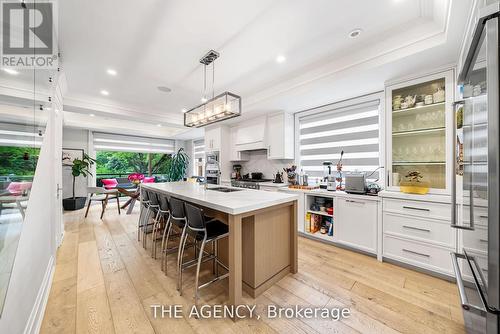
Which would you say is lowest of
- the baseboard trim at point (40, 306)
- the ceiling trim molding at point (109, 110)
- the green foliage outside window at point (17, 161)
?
the baseboard trim at point (40, 306)

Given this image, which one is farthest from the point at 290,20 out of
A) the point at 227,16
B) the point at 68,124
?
the point at 68,124

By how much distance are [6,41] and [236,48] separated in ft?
6.24

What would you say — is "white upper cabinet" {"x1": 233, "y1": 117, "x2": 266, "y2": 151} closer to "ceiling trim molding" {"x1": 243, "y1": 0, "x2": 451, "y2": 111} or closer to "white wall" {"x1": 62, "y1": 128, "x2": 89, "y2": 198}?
"ceiling trim molding" {"x1": 243, "y1": 0, "x2": 451, "y2": 111}

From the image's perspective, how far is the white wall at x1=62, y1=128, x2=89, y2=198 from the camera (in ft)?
19.2

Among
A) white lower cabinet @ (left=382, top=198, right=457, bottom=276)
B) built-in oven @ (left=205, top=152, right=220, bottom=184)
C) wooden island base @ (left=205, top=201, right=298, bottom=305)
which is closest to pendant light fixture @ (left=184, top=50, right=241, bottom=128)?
wooden island base @ (left=205, top=201, right=298, bottom=305)

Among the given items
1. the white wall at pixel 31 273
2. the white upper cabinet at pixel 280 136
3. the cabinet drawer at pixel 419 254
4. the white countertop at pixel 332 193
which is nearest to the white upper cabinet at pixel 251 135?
the white upper cabinet at pixel 280 136

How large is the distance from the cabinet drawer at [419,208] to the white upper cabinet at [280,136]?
1.94m

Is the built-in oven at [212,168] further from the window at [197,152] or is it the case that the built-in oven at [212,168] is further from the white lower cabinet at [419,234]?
the white lower cabinet at [419,234]

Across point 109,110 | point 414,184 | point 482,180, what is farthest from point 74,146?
point 414,184

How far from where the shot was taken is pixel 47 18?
1830 millimetres

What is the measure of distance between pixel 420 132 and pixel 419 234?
4.11 feet

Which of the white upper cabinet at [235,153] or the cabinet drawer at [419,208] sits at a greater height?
the white upper cabinet at [235,153]

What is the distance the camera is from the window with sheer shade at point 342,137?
3.12 m

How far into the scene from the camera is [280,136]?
3.94 meters
